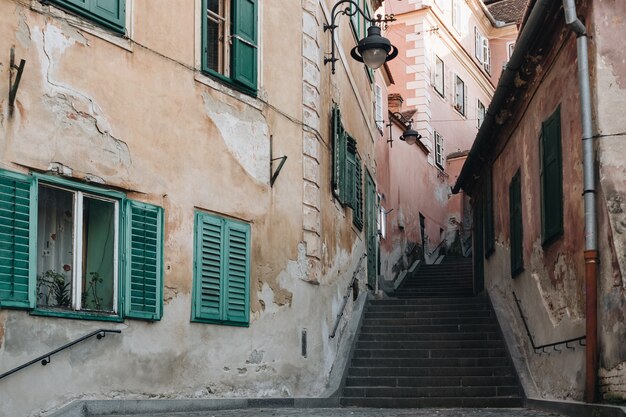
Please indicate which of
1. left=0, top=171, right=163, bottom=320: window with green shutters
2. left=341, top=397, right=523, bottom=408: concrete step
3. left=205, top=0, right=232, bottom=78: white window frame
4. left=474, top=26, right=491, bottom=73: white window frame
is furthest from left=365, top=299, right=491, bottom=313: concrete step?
left=474, top=26, right=491, bottom=73: white window frame

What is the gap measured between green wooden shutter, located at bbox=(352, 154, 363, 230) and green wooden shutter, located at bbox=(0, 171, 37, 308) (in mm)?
9093

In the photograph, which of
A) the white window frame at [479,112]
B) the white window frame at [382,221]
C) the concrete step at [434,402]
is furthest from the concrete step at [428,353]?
the white window frame at [479,112]

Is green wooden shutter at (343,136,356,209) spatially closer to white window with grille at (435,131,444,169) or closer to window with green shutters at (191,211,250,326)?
window with green shutters at (191,211,250,326)

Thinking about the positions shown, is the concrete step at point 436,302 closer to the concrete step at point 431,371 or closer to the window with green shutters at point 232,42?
the concrete step at point 431,371

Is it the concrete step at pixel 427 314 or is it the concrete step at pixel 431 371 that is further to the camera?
the concrete step at pixel 427 314

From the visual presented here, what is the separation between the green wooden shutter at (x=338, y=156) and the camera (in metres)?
14.8

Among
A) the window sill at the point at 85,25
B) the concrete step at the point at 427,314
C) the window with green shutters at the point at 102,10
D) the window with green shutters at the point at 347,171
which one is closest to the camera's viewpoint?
the window sill at the point at 85,25

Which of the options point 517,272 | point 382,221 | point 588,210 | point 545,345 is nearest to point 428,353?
point 517,272

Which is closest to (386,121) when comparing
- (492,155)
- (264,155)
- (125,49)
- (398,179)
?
(398,179)

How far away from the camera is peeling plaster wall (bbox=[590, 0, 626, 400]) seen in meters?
8.73

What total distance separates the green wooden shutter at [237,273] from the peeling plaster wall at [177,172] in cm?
18

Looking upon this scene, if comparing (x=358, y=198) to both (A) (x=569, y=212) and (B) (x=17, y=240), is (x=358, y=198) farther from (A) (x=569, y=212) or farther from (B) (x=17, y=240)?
(B) (x=17, y=240)

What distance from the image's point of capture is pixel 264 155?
12.3m

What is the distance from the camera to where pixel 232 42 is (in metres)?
12.0
